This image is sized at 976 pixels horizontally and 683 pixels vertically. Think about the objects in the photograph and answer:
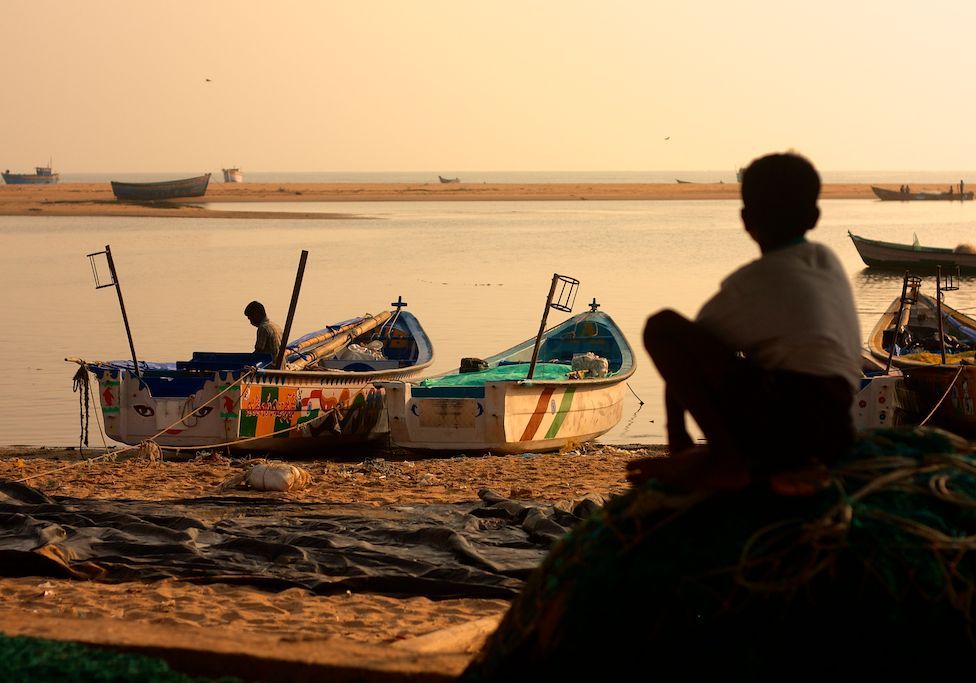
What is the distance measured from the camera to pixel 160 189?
85.1 meters

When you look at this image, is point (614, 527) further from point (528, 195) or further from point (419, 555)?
point (528, 195)

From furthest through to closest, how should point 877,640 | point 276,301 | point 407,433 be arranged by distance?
point 276,301, point 407,433, point 877,640

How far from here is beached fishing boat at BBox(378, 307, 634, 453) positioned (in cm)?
1243

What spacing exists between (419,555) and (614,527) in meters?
4.36

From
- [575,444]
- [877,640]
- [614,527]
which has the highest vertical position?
[614,527]

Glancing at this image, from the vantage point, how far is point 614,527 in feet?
10.9

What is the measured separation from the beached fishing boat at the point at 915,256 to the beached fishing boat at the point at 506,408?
2147 cm

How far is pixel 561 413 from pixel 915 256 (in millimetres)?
24778

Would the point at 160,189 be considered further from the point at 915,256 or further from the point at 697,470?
the point at 697,470

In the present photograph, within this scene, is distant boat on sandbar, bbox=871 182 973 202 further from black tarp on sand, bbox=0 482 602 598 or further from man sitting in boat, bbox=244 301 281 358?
black tarp on sand, bbox=0 482 602 598

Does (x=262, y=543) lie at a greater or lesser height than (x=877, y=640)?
lesser

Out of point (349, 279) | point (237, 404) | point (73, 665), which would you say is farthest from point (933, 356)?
point (349, 279)

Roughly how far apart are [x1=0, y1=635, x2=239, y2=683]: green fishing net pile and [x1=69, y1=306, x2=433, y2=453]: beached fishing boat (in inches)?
323


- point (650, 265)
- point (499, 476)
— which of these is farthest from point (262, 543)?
point (650, 265)
